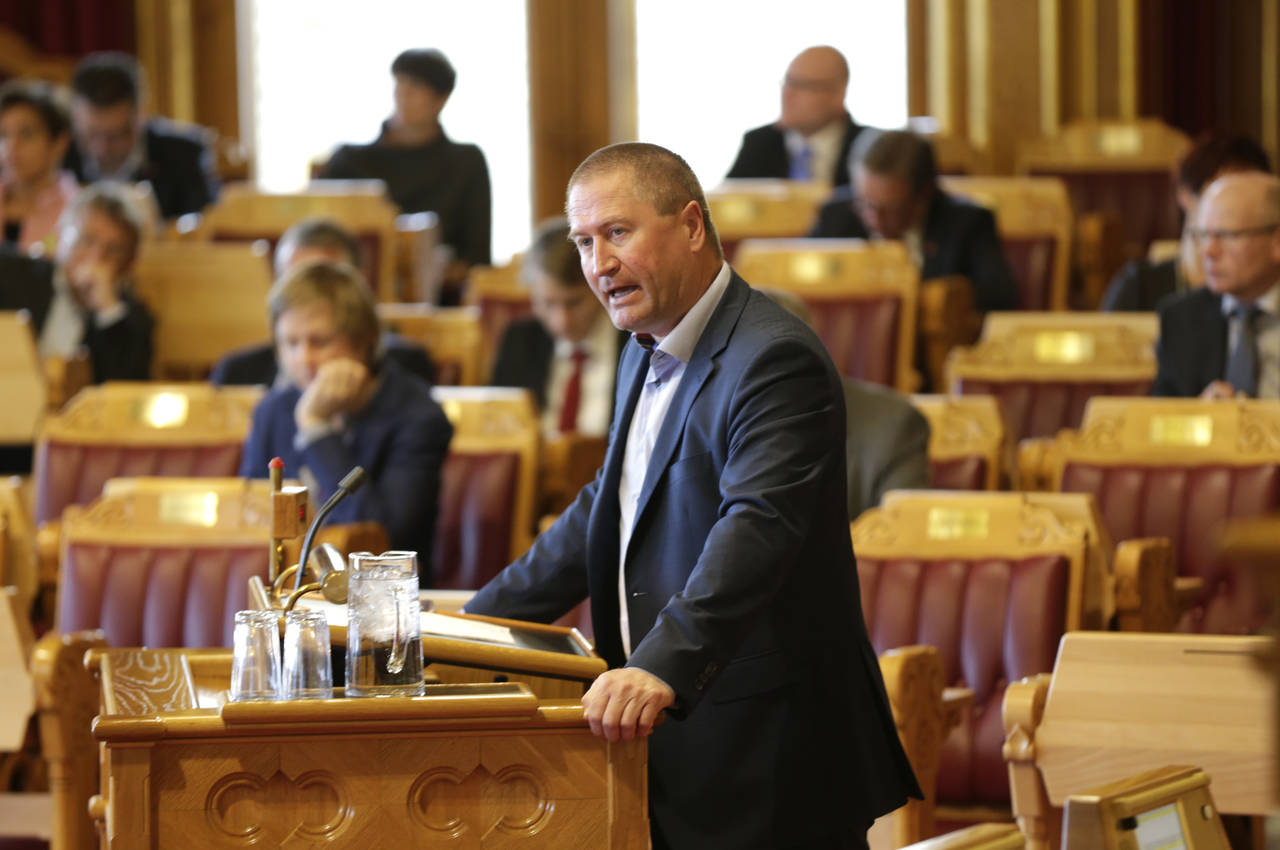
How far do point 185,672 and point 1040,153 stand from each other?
5769 mm

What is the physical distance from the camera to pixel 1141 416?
372 cm

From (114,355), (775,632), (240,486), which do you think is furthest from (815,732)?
(114,355)

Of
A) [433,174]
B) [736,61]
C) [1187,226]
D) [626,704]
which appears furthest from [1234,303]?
[736,61]

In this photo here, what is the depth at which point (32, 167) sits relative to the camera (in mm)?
6035

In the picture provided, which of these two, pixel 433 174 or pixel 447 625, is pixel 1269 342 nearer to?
pixel 447 625

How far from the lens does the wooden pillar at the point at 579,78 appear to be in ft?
26.4

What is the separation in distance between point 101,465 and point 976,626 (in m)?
2.13

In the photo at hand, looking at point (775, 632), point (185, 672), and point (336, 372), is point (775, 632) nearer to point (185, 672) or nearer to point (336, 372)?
point (185, 672)

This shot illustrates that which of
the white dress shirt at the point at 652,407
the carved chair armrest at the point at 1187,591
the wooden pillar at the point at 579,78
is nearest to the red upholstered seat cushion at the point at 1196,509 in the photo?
the carved chair armrest at the point at 1187,591

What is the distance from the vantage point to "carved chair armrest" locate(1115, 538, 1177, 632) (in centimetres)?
313

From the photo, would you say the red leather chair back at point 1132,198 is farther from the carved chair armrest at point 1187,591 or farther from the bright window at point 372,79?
the carved chair armrest at point 1187,591

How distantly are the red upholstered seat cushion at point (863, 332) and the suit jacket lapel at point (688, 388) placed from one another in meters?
3.07

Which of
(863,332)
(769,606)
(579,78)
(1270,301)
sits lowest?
(769,606)

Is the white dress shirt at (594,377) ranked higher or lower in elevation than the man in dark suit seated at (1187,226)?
lower
